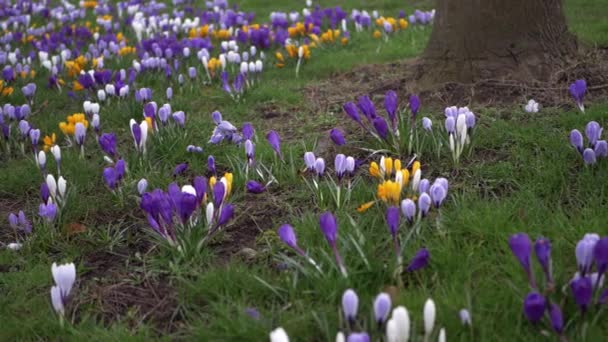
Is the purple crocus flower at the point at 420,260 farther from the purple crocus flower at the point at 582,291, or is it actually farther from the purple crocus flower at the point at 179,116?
the purple crocus flower at the point at 179,116

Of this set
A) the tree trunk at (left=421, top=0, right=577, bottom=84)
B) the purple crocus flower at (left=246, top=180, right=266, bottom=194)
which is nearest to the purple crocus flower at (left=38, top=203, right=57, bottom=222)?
the purple crocus flower at (left=246, top=180, right=266, bottom=194)

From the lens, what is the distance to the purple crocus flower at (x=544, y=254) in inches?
90.4

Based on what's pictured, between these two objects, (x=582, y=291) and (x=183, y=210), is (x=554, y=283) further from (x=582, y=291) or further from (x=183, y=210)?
(x=183, y=210)

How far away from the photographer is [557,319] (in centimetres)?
219

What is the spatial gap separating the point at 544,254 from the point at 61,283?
1848mm

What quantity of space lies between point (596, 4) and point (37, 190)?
710cm

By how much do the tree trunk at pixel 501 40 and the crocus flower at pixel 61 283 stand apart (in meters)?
3.38

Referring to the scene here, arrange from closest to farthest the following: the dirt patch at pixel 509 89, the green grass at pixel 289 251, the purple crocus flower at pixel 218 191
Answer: the green grass at pixel 289 251 → the purple crocus flower at pixel 218 191 → the dirt patch at pixel 509 89

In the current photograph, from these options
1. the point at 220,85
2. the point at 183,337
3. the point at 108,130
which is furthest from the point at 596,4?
the point at 183,337

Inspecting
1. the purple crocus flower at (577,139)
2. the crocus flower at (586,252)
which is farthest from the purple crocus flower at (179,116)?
the crocus flower at (586,252)

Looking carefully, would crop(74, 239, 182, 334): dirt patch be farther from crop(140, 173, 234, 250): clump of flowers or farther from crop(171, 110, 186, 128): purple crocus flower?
crop(171, 110, 186, 128): purple crocus flower

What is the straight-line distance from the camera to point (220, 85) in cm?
644

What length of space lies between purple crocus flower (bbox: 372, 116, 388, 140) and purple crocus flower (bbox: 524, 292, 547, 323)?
6.17 ft

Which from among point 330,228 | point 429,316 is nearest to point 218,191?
point 330,228
